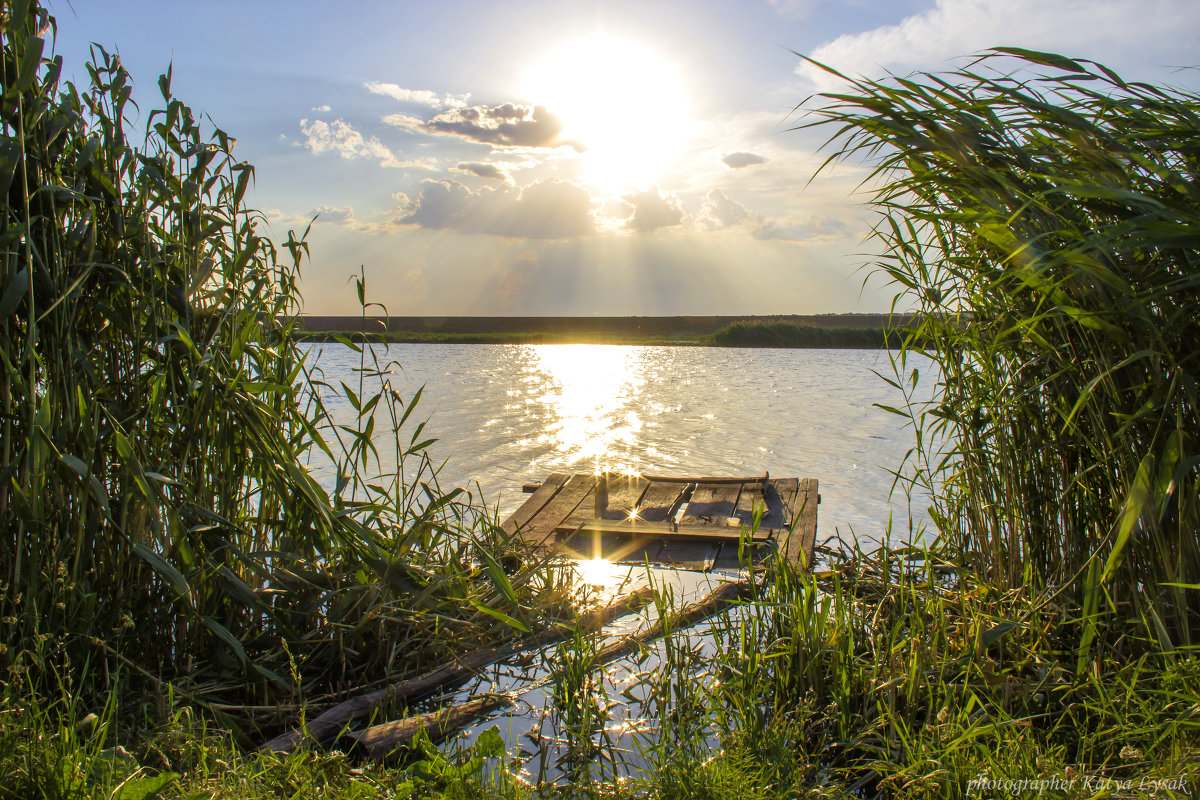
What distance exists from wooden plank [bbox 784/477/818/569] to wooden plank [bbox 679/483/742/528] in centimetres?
36

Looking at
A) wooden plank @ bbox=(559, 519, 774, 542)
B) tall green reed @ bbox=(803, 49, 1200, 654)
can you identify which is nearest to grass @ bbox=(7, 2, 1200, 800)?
tall green reed @ bbox=(803, 49, 1200, 654)

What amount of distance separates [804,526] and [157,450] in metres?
2.81

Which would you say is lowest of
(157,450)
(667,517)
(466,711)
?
(466,711)

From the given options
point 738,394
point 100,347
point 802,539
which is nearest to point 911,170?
point 802,539

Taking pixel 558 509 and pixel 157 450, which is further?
pixel 558 509

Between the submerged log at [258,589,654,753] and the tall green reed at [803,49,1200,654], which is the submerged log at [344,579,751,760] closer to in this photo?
the submerged log at [258,589,654,753]

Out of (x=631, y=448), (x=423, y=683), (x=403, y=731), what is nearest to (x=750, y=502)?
(x=631, y=448)

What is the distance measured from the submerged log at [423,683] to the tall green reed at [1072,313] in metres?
1.30

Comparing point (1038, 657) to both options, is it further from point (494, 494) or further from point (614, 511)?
point (494, 494)

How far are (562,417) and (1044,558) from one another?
6119mm

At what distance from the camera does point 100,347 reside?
6.78 ft

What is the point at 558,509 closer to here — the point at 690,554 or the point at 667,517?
the point at 667,517

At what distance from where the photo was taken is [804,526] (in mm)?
3729

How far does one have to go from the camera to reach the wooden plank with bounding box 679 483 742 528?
401 cm
